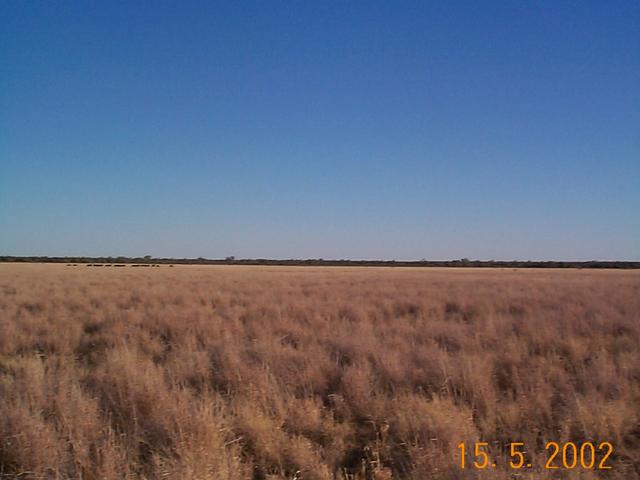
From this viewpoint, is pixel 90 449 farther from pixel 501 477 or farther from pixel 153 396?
pixel 501 477

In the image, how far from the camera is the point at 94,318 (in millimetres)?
10758

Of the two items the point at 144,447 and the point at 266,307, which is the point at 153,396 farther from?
the point at 266,307

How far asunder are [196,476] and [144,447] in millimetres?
1088

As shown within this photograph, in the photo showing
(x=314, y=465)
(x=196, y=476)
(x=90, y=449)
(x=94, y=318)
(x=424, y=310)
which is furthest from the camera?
(x=424, y=310)

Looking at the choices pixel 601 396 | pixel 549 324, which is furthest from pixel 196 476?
pixel 549 324

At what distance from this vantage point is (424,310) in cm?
1253

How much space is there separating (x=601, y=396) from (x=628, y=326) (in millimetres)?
5450

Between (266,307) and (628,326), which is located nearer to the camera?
(628,326)

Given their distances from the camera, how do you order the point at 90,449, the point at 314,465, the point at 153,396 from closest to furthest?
the point at 314,465 < the point at 90,449 < the point at 153,396
